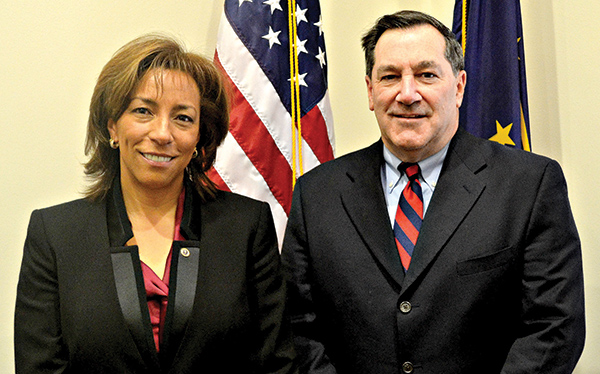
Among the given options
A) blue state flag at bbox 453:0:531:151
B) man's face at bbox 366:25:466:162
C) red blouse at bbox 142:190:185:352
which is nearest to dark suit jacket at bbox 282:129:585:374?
man's face at bbox 366:25:466:162

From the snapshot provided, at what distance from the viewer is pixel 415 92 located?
1.86 metres

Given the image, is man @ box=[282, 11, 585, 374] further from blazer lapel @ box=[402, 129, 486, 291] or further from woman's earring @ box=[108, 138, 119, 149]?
woman's earring @ box=[108, 138, 119, 149]

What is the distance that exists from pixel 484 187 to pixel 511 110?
3.21ft

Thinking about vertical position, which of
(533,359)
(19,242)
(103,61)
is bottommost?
(533,359)

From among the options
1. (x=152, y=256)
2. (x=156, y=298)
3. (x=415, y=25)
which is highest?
(x=415, y=25)

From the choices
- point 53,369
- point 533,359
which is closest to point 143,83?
point 53,369

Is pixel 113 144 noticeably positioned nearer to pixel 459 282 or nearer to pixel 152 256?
pixel 152 256

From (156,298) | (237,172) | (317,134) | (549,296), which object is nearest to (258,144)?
(237,172)

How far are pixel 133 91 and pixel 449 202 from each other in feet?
3.00

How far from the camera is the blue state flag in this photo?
8.89 ft

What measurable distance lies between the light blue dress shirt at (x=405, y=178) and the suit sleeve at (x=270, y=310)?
368mm

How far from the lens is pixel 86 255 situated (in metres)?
1.71

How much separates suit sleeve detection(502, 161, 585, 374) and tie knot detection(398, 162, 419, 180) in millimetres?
340

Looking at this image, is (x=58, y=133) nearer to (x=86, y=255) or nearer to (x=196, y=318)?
(x=86, y=255)
